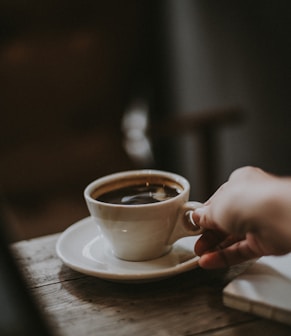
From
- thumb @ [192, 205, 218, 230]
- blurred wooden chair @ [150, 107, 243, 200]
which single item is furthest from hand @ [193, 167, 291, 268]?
blurred wooden chair @ [150, 107, 243, 200]

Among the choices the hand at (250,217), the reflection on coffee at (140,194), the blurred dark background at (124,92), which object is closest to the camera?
the hand at (250,217)

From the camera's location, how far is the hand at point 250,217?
62 cm

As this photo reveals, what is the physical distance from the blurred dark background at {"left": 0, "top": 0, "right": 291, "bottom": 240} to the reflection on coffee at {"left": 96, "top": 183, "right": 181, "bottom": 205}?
1526mm

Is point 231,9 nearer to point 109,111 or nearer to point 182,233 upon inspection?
point 109,111

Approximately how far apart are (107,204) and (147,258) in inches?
4.7

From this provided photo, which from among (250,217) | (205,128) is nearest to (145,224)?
(250,217)

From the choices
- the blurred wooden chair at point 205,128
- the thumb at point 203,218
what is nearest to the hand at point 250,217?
the thumb at point 203,218

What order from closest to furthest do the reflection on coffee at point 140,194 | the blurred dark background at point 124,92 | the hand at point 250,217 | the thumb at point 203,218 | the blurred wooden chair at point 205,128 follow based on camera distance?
1. the hand at point 250,217
2. the thumb at point 203,218
3. the reflection on coffee at point 140,194
4. the blurred wooden chair at point 205,128
5. the blurred dark background at point 124,92

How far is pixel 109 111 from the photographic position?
3.33 m

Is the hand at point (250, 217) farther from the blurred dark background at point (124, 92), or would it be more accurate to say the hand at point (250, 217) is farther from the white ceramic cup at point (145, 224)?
the blurred dark background at point (124, 92)

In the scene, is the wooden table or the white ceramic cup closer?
the wooden table

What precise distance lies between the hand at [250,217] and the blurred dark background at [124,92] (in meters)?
1.66

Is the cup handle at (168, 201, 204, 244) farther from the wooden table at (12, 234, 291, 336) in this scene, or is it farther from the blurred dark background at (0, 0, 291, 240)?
the blurred dark background at (0, 0, 291, 240)

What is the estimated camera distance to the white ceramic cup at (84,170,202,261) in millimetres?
781
